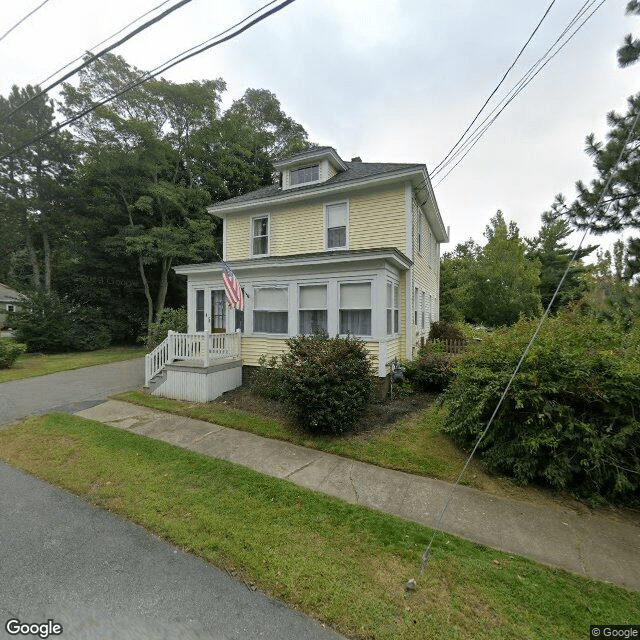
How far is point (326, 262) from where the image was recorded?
8.73 meters

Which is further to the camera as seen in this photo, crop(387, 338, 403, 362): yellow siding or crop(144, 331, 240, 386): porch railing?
crop(144, 331, 240, 386): porch railing

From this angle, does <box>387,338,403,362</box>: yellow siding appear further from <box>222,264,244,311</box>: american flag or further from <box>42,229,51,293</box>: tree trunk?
<box>42,229,51,293</box>: tree trunk

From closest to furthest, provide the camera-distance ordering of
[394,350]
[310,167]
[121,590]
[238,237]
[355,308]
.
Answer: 1. [121,590]
2. [355,308]
3. [394,350]
4. [310,167]
5. [238,237]

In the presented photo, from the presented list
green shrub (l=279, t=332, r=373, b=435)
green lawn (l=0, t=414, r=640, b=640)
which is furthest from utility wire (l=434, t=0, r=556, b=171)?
green lawn (l=0, t=414, r=640, b=640)

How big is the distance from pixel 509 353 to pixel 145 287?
22230 mm

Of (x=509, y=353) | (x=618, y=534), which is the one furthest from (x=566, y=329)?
(x=618, y=534)

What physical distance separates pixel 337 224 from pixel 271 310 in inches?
150

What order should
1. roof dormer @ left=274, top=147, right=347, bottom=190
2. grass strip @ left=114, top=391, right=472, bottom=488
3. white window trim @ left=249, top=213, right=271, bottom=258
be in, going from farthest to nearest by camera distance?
white window trim @ left=249, top=213, right=271, bottom=258, roof dormer @ left=274, top=147, right=347, bottom=190, grass strip @ left=114, top=391, right=472, bottom=488

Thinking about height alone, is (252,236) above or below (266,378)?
above

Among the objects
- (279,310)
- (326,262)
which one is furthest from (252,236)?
(326,262)

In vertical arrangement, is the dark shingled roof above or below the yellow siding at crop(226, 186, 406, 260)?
above

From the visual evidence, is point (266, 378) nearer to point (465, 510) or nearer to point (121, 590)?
point (465, 510)

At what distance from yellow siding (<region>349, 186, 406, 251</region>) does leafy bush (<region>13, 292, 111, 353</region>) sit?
18.2 metres

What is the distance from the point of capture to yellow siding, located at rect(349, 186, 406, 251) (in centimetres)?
997
